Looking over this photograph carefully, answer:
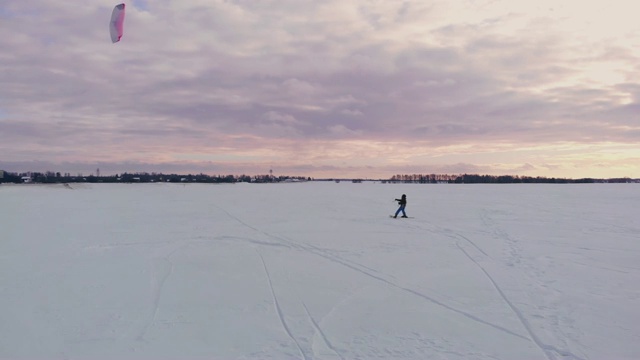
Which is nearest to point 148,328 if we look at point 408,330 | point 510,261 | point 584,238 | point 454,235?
point 408,330

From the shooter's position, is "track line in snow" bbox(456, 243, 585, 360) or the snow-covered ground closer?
"track line in snow" bbox(456, 243, 585, 360)

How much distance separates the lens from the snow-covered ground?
4.74m

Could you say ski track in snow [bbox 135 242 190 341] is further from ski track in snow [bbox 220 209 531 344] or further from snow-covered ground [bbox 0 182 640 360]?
ski track in snow [bbox 220 209 531 344]

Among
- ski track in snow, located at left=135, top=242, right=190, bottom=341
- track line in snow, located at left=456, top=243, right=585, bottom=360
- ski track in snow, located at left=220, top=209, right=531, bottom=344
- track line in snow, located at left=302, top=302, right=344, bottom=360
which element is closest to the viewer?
track line in snow, located at left=456, top=243, right=585, bottom=360

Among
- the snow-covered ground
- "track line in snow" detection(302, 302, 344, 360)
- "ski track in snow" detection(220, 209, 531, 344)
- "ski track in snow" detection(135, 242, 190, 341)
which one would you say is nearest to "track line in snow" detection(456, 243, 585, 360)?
the snow-covered ground

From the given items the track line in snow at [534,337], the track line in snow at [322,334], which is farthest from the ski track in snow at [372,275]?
the track line in snow at [322,334]

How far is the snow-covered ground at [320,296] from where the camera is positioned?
4742 mm

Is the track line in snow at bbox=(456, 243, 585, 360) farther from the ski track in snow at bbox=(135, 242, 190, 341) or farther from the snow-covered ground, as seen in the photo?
the ski track in snow at bbox=(135, 242, 190, 341)

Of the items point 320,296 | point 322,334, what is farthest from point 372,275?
point 322,334

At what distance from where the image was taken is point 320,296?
6.54 m

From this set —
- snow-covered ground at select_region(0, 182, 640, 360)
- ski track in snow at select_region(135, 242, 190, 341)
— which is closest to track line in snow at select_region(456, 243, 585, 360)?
snow-covered ground at select_region(0, 182, 640, 360)

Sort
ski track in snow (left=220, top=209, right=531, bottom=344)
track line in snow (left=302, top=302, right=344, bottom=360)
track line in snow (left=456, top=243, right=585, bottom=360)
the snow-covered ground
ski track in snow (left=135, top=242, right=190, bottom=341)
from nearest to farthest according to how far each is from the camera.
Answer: track line in snow (left=456, top=243, right=585, bottom=360) → track line in snow (left=302, top=302, right=344, bottom=360) → the snow-covered ground → ski track in snow (left=220, top=209, right=531, bottom=344) → ski track in snow (left=135, top=242, right=190, bottom=341)

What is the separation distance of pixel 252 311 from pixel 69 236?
9234mm

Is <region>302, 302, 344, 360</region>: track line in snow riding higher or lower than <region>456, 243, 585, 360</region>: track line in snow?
lower
